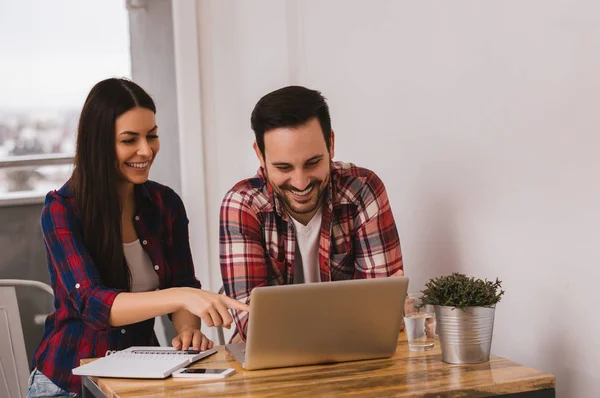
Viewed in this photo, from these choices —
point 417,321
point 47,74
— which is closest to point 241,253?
point 417,321

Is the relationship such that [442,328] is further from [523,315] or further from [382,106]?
[382,106]

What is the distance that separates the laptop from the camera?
1.55m

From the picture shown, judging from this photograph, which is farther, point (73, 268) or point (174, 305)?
point (73, 268)

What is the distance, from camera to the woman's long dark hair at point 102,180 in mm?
2098

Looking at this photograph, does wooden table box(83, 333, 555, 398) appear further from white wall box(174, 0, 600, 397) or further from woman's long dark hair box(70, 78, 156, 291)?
woman's long dark hair box(70, 78, 156, 291)

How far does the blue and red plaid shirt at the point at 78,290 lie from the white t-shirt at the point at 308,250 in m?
0.36

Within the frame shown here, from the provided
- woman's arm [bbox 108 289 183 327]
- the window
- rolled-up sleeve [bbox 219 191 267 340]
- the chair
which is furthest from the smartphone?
the window

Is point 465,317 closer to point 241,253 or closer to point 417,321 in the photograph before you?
point 417,321

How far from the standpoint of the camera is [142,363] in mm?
1682

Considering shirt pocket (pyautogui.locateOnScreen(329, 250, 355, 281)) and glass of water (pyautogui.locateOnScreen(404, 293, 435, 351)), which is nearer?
glass of water (pyautogui.locateOnScreen(404, 293, 435, 351))

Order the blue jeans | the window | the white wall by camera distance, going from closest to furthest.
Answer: the white wall, the blue jeans, the window

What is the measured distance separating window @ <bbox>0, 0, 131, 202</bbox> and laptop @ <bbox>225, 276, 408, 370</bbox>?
8.04ft

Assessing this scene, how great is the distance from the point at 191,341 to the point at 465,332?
2.29ft

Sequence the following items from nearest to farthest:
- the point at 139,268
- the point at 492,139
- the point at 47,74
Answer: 1. the point at 492,139
2. the point at 139,268
3. the point at 47,74
